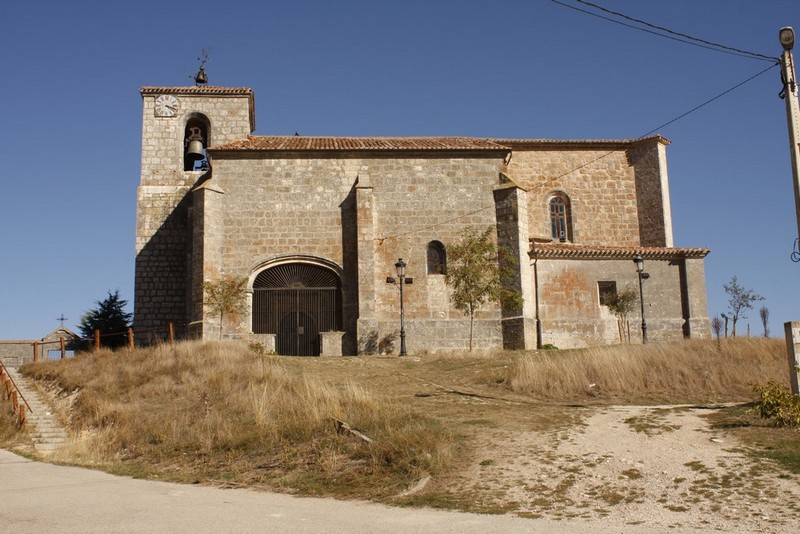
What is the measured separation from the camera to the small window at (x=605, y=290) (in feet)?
89.7

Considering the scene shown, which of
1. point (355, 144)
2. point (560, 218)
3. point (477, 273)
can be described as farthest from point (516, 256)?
point (355, 144)

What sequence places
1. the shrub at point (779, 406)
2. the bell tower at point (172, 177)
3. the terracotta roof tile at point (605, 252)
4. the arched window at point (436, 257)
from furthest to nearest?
the bell tower at point (172, 177) < the terracotta roof tile at point (605, 252) < the arched window at point (436, 257) < the shrub at point (779, 406)

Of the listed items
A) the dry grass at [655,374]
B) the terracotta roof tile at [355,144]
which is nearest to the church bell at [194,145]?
the terracotta roof tile at [355,144]

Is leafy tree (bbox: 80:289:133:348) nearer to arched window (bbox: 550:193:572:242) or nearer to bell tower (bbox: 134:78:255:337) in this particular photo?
bell tower (bbox: 134:78:255:337)

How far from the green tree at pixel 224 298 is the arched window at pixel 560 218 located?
Result: 1357 centimetres

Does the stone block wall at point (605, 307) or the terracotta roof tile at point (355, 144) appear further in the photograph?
the terracotta roof tile at point (355, 144)

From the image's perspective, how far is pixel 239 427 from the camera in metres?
13.1

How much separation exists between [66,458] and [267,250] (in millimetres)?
13751

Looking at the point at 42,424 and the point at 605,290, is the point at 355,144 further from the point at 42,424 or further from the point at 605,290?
the point at 42,424

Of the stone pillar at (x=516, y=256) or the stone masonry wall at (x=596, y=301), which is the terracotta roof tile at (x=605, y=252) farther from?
the stone pillar at (x=516, y=256)

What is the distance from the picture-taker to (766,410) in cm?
1180

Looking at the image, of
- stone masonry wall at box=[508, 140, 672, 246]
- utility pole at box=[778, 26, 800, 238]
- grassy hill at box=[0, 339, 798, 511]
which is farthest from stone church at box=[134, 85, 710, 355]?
utility pole at box=[778, 26, 800, 238]

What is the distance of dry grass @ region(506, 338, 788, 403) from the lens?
1497 cm

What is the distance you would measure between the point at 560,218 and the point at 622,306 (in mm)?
6256
